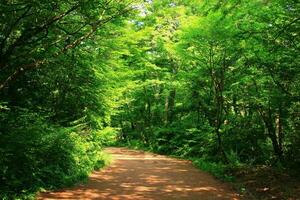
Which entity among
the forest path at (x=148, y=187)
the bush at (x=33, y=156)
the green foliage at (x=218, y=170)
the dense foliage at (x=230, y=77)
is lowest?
the forest path at (x=148, y=187)

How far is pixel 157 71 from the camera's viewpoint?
29500 mm

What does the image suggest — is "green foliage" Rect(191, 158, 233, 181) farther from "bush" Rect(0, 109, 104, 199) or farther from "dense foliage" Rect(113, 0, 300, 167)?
"bush" Rect(0, 109, 104, 199)

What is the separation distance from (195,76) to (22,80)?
35.2 ft

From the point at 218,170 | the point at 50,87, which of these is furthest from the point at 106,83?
the point at 218,170

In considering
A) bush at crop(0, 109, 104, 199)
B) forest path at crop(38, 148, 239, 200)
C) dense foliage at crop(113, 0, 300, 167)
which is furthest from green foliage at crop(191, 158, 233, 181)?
bush at crop(0, 109, 104, 199)

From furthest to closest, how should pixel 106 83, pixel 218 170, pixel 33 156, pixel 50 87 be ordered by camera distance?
pixel 106 83 < pixel 218 170 < pixel 50 87 < pixel 33 156

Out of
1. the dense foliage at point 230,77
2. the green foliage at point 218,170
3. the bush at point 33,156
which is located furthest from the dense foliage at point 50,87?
the green foliage at point 218,170

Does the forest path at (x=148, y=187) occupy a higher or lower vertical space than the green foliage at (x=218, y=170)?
lower

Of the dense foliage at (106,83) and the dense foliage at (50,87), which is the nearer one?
the dense foliage at (50,87)

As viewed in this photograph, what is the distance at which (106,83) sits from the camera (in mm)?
16094

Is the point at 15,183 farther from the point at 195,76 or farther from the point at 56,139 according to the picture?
the point at 195,76

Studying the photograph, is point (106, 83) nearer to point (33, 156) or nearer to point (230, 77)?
point (230, 77)

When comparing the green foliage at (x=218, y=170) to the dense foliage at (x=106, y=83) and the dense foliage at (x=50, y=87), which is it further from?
the dense foliage at (x=50, y=87)

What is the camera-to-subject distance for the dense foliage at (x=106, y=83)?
8.85 m
